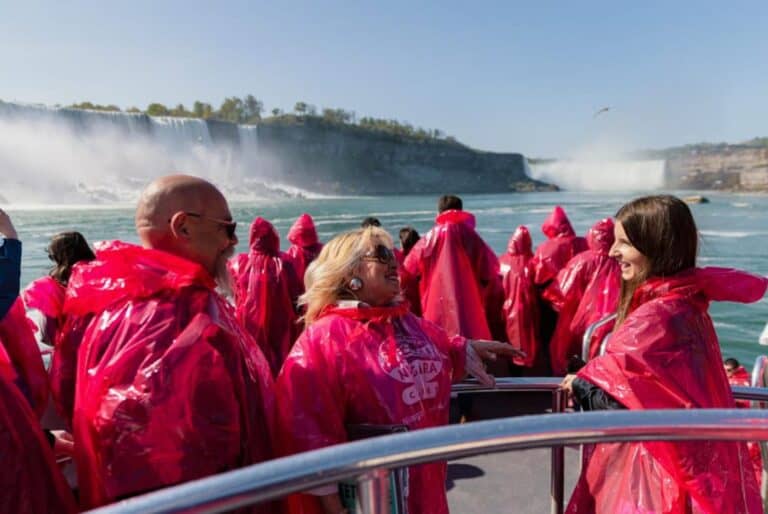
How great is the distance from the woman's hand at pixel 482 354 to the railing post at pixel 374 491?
81 cm

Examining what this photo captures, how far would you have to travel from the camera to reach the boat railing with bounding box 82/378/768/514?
875 mm

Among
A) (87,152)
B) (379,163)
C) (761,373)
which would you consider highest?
(379,163)

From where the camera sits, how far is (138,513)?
836 millimetres

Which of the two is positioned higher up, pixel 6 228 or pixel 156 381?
pixel 6 228

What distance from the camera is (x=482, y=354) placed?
6.18ft

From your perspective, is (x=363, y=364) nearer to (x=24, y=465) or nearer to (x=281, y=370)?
(x=281, y=370)

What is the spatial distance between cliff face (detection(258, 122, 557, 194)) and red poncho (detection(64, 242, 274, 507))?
7074 centimetres

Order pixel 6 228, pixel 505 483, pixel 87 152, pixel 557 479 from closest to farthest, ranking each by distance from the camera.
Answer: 1. pixel 6 228
2. pixel 557 479
3. pixel 505 483
4. pixel 87 152

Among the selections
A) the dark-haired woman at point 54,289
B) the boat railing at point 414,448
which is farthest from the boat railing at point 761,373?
the dark-haired woman at point 54,289

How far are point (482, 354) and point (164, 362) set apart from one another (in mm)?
977

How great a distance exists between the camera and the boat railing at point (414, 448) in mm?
875

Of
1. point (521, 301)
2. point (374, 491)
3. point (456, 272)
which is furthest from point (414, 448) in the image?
point (521, 301)

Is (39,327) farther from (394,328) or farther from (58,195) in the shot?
(58,195)

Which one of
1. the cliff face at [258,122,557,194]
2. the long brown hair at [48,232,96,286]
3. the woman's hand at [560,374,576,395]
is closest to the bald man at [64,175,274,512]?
the woman's hand at [560,374,576,395]
